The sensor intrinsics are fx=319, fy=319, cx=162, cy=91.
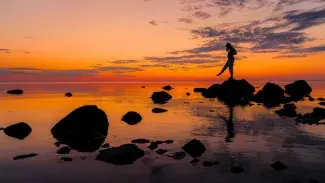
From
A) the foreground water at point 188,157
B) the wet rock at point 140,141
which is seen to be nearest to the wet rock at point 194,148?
the foreground water at point 188,157

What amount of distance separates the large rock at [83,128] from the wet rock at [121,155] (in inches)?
171

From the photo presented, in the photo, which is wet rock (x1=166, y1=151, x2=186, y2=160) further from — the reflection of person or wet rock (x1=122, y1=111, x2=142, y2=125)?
wet rock (x1=122, y1=111, x2=142, y2=125)

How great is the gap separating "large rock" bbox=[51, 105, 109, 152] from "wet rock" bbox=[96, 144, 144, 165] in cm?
433

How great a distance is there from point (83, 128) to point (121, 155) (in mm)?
7704

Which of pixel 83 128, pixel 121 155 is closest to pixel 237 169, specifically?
pixel 121 155

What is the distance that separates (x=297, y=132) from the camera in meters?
23.0

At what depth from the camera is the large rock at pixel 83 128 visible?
22125 millimetres

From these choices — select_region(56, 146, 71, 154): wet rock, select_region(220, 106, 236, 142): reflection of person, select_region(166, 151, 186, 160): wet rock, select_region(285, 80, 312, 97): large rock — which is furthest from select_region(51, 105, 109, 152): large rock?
select_region(285, 80, 312, 97): large rock

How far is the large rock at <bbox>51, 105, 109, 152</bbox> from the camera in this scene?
2212 centimetres

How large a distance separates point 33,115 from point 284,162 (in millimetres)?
27782

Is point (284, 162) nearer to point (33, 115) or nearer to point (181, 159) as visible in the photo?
point (181, 159)

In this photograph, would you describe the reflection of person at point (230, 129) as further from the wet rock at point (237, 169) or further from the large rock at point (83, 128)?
the large rock at point (83, 128)

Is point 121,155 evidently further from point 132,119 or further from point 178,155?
point 132,119

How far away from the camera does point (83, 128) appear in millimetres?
23203
